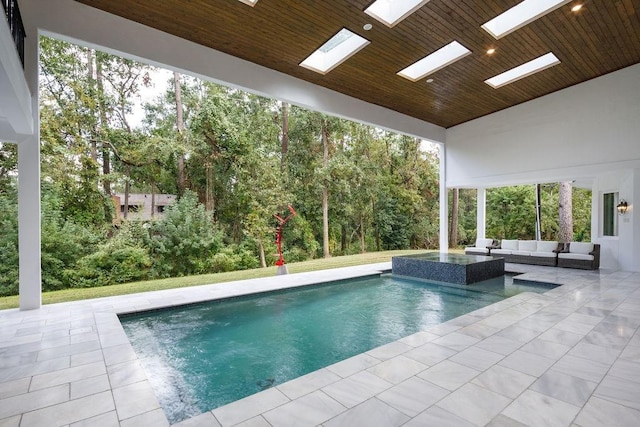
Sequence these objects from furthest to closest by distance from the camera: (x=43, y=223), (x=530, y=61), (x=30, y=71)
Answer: (x=43, y=223), (x=530, y=61), (x=30, y=71)

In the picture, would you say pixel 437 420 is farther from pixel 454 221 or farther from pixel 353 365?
pixel 454 221

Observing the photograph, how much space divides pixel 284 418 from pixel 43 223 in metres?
9.06

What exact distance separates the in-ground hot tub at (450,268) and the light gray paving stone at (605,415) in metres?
4.78

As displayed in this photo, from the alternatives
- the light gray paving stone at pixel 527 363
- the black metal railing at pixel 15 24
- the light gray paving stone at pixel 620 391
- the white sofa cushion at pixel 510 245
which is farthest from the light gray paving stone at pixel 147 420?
the white sofa cushion at pixel 510 245

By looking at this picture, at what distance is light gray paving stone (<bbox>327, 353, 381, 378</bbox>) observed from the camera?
9.37 feet

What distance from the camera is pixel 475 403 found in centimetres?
234

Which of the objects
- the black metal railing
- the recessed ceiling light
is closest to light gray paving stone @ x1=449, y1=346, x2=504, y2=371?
the black metal railing

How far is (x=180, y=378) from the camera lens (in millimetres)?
3059

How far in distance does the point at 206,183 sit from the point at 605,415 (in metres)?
12.2

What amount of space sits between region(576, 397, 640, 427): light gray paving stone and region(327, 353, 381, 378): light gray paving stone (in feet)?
5.01

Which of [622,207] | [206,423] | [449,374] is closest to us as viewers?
[206,423]

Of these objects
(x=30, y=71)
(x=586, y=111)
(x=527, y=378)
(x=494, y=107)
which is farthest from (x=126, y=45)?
(x=586, y=111)

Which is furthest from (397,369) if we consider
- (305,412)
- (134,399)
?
(134,399)

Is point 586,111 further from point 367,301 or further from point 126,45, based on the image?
point 126,45
